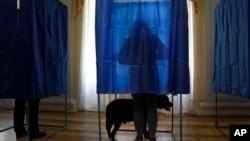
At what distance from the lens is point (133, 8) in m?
2.24

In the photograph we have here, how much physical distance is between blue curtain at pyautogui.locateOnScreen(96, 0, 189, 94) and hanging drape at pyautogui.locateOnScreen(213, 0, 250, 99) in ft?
1.54

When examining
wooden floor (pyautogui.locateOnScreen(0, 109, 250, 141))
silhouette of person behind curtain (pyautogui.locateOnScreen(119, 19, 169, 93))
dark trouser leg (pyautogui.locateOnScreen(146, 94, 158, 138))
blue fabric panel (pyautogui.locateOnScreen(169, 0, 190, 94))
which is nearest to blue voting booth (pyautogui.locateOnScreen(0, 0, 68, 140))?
wooden floor (pyautogui.locateOnScreen(0, 109, 250, 141))

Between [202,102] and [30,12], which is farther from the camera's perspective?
[202,102]

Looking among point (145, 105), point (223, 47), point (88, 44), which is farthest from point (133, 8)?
point (88, 44)

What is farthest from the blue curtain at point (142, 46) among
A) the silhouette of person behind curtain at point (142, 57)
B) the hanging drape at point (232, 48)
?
the hanging drape at point (232, 48)

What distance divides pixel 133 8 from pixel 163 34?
12.6 inches

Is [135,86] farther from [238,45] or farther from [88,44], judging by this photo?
[88,44]

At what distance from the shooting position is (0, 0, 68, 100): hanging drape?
221cm

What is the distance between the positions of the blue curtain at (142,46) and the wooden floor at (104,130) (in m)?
0.84

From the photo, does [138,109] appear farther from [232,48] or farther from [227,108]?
[227,108]

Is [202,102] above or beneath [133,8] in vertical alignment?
beneath

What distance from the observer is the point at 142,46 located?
7.08 feet

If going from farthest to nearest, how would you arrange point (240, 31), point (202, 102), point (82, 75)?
1. point (82, 75)
2. point (202, 102)
3. point (240, 31)

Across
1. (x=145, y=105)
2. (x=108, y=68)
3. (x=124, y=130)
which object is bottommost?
(x=124, y=130)
